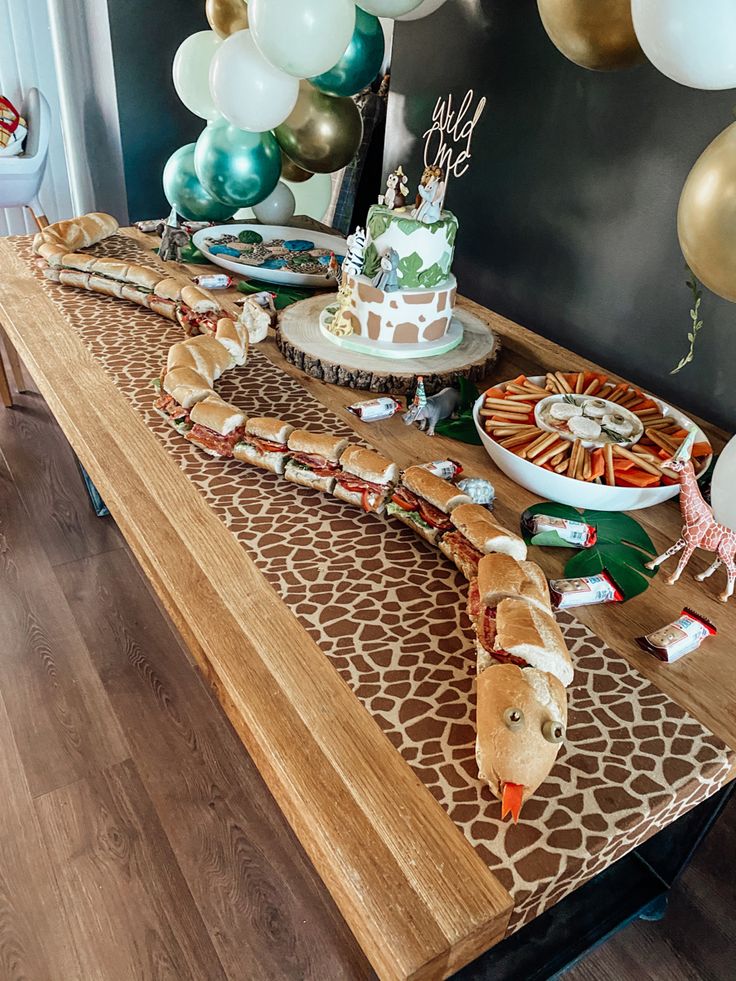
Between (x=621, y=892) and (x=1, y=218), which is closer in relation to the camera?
(x=621, y=892)

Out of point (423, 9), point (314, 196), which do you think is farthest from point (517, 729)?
point (314, 196)

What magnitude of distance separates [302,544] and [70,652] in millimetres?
933

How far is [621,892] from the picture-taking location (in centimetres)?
106

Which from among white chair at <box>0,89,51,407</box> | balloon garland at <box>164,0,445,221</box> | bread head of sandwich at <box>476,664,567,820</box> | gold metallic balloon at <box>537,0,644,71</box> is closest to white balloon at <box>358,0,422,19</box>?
balloon garland at <box>164,0,445,221</box>

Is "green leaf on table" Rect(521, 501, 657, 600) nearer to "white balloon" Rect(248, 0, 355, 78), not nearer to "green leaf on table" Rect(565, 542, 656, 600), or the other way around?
"green leaf on table" Rect(565, 542, 656, 600)

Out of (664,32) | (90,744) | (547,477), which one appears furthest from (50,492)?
(664,32)

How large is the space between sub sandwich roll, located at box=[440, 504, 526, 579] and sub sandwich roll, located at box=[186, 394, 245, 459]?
348mm

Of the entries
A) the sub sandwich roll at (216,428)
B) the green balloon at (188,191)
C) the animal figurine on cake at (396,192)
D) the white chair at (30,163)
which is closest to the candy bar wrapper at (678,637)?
the sub sandwich roll at (216,428)

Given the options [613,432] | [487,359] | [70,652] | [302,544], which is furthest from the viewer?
[70,652]

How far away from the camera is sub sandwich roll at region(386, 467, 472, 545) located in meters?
0.88

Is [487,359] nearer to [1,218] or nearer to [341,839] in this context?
[341,839]

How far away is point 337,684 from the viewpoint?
2.27 ft

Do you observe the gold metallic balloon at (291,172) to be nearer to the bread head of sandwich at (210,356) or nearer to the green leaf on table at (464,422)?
the bread head of sandwich at (210,356)

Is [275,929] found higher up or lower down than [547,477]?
lower down
